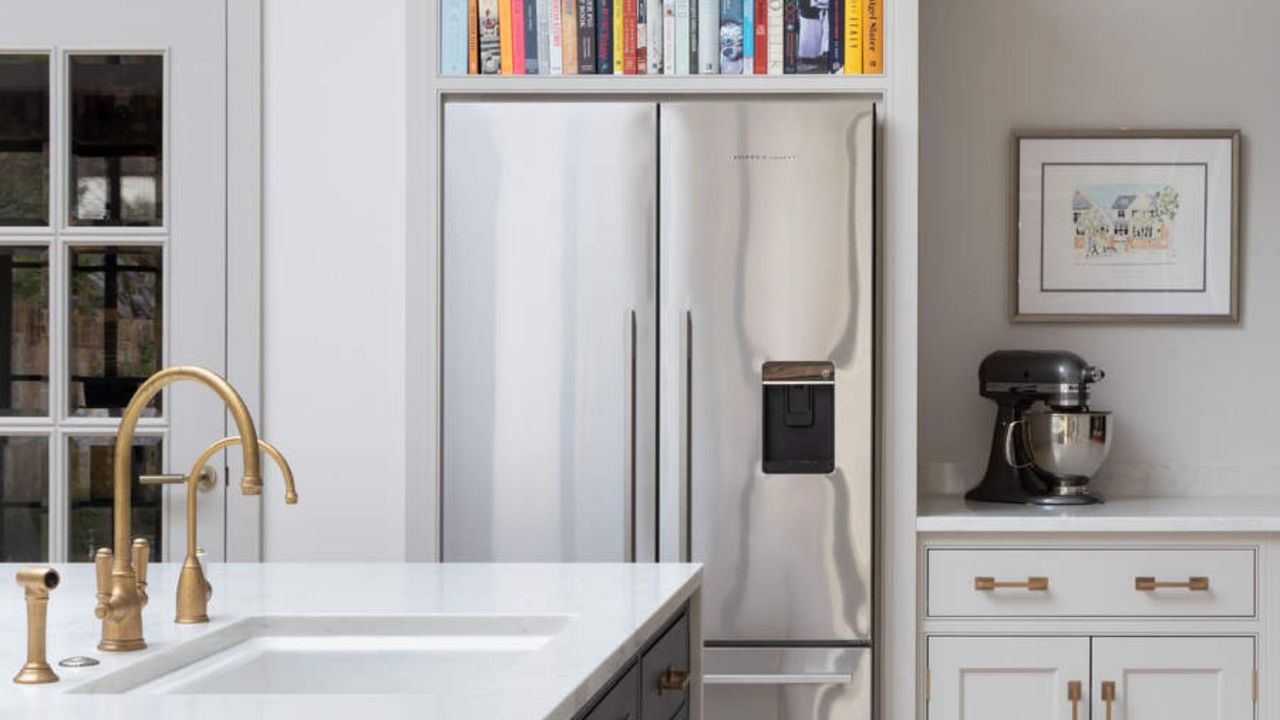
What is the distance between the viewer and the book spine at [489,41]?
3.04 metres

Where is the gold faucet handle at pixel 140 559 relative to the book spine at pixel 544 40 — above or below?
below

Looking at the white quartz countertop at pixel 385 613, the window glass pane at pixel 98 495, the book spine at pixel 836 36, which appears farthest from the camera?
the window glass pane at pixel 98 495

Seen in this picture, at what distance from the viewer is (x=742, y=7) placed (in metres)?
3.04

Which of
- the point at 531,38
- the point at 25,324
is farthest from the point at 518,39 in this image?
the point at 25,324

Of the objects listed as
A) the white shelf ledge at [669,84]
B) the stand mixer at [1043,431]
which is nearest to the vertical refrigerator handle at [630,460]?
the white shelf ledge at [669,84]

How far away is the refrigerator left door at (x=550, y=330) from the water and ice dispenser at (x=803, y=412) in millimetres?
248

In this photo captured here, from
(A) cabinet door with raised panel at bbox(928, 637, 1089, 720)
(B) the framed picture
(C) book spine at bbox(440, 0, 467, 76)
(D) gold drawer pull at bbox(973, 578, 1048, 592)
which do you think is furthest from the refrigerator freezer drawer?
(C) book spine at bbox(440, 0, 467, 76)

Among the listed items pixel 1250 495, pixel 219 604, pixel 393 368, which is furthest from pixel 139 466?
pixel 1250 495

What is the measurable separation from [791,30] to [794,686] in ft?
4.46

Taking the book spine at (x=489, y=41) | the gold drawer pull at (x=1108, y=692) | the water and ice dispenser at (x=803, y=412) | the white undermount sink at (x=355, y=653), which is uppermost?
the book spine at (x=489, y=41)

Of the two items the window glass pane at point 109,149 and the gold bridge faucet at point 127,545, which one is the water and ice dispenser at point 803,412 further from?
the gold bridge faucet at point 127,545

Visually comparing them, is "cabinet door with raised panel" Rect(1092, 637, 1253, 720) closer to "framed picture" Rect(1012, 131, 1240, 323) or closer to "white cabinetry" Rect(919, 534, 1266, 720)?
"white cabinetry" Rect(919, 534, 1266, 720)

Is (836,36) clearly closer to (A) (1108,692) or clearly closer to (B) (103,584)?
(A) (1108,692)

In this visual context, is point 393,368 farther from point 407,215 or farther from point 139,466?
point 139,466
